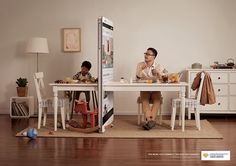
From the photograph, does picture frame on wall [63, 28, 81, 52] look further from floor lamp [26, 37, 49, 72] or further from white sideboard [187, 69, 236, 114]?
white sideboard [187, 69, 236, 114]

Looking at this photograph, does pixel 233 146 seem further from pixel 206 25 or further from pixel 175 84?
pixel 206 25

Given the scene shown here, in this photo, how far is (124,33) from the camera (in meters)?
7.66

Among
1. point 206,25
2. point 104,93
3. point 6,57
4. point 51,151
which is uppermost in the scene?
point 206,25

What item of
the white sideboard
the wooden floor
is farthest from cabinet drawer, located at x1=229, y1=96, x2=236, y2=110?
the wooden floor

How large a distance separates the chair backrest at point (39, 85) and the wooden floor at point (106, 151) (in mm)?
667

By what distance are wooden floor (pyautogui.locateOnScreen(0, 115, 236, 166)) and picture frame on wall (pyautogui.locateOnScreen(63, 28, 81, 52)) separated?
240cm

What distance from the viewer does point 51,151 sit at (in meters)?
4.61

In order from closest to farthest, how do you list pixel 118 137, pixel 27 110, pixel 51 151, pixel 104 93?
1. pixel 51 151
2. pixel 118 137
3. pixel 104 93
4. pixel 27 110

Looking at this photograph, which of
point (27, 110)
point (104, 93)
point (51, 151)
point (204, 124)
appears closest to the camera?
point (51, 151)

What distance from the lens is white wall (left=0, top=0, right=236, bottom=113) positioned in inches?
298

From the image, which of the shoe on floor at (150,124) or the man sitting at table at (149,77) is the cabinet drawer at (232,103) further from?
the shoe on floor at (150,124)

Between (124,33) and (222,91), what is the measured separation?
210cm

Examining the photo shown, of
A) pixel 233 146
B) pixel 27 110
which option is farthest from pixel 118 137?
pixel 27 110

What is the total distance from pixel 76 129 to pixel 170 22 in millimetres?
3001
